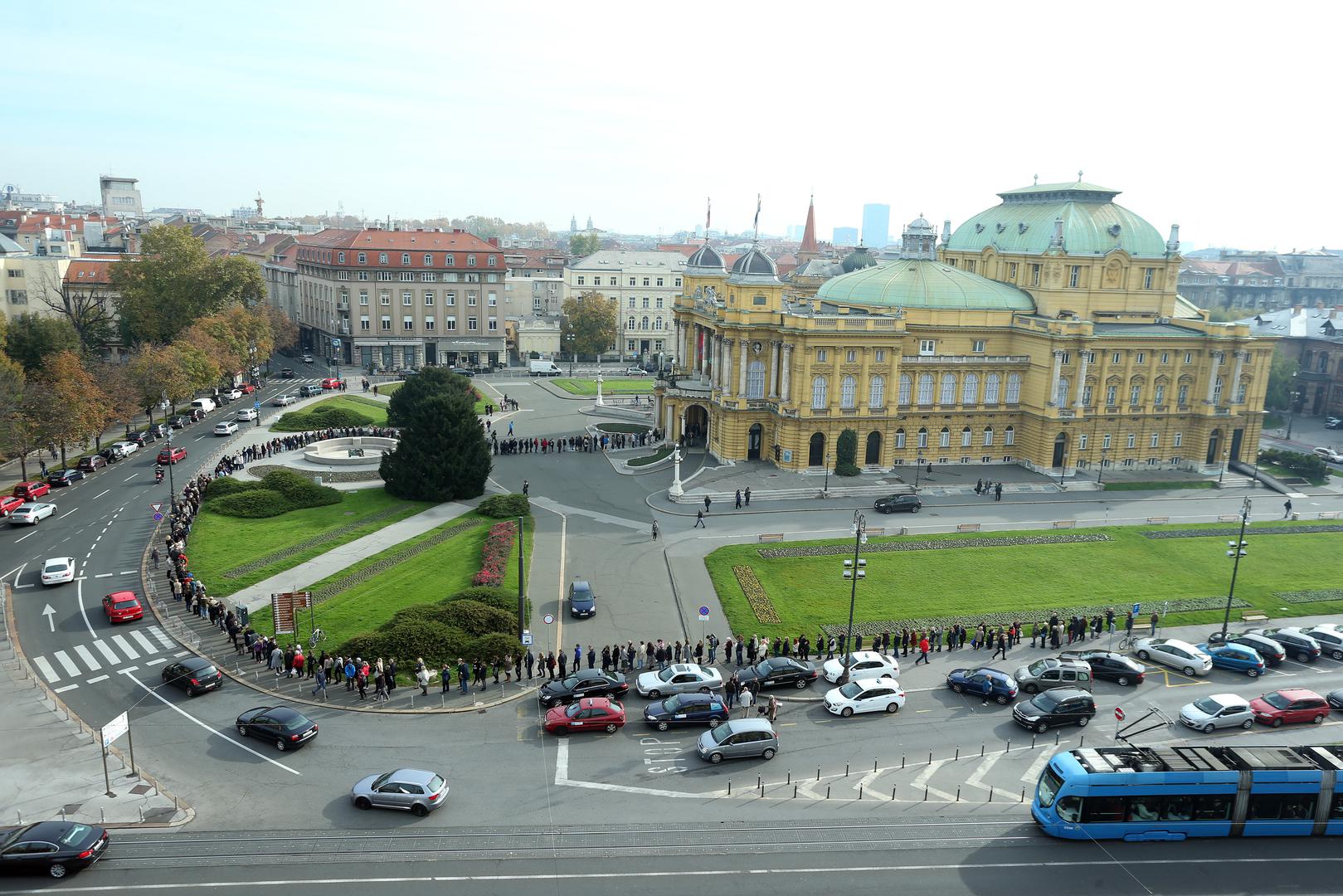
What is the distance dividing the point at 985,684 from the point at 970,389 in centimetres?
4240

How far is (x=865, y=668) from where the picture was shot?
37812 millimetres

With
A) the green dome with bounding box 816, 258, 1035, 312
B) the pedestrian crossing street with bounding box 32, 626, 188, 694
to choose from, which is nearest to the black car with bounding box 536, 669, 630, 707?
the pedestrian crossing street with bounding box 32, 626, 188, 694

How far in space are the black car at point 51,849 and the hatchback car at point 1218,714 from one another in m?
34.6

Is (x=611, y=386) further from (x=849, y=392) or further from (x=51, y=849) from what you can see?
(x=51, y=849)

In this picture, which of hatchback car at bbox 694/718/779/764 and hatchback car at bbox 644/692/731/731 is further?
hatchback car at bbox 644/692/731/731

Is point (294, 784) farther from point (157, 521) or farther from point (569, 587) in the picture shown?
point (157, 521)

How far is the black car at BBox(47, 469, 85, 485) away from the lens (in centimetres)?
6356

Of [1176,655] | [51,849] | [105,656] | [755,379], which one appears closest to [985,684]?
[1176,655]

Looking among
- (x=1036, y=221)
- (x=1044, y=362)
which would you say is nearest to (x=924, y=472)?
(x=1044, y=362)

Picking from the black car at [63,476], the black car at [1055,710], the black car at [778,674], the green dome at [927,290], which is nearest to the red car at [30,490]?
the black car at [63,476]

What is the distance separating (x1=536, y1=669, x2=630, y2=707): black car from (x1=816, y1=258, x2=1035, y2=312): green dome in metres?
46.2

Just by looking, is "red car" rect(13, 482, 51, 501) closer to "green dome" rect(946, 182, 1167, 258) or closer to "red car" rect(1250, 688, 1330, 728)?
"red car" rect(1250, 688, 1330, 728)

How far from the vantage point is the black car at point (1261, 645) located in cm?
4022

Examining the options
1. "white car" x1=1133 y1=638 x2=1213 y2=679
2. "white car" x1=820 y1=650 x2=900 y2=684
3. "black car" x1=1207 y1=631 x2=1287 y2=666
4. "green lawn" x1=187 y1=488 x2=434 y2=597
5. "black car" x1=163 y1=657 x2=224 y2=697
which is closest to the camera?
"black car" x1=163 y1=657 x2=224 y2=697
